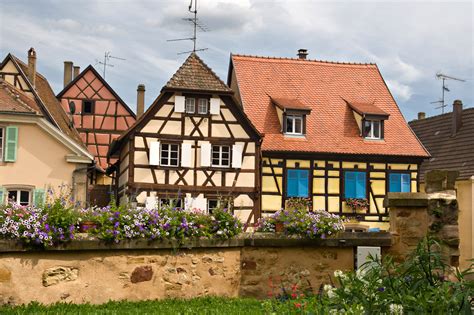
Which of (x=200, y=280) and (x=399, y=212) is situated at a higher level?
(x=399, y=212)

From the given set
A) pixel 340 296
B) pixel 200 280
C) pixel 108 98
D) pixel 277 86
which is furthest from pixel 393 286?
pixel 108 98

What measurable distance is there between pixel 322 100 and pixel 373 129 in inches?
103

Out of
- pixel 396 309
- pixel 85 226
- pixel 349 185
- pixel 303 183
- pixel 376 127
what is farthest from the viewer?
pixel 376 127

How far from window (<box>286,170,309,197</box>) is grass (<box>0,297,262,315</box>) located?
18.8 metres

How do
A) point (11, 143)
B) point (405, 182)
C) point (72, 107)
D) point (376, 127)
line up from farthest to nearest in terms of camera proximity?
point (72, 107)
point (376, 127)
point (405, 182)
point (11, 143)

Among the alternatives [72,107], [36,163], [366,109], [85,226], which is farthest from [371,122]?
[85,226]

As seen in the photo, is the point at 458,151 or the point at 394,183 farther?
the point at 458,151

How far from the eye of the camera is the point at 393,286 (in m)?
5.09

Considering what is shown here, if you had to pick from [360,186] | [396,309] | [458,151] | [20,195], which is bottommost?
[396,309]

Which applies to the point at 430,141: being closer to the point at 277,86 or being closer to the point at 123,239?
the point at 277,86

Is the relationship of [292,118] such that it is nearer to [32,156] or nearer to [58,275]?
[32,156]

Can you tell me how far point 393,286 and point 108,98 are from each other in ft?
97.6

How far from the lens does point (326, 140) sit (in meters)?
28.5

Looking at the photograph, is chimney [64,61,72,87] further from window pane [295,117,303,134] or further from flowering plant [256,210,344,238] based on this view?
flowering plant [256,210,344,238]
